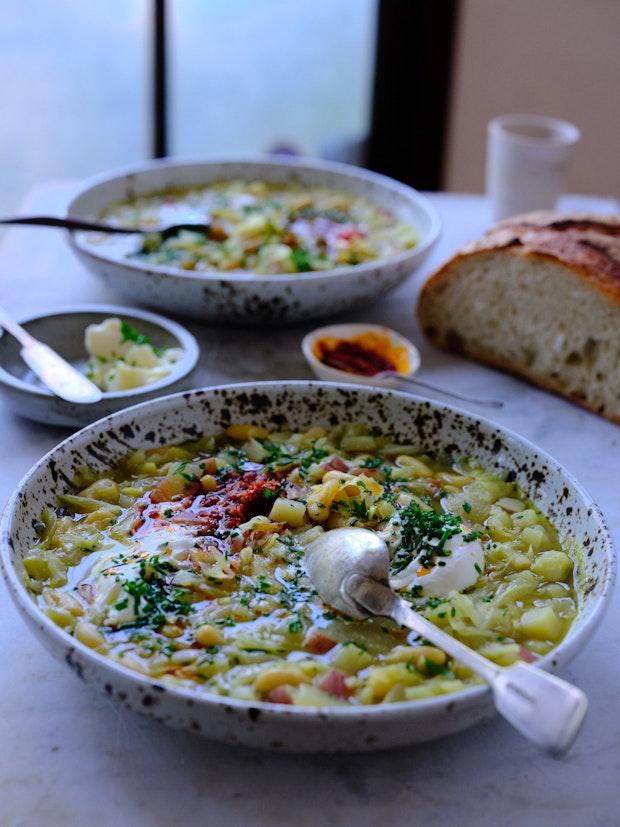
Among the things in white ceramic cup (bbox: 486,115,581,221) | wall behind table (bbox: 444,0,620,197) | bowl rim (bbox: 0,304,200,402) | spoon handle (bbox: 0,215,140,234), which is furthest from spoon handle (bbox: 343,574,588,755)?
wall behind table (bbox: 444,0,620,197)

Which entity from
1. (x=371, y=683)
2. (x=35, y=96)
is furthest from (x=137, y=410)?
(x=35, y=96)

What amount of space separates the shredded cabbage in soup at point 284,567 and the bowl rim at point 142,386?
0.92 ft

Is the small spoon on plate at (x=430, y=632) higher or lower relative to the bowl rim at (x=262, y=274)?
lower

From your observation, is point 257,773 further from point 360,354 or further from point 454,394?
point 360,354

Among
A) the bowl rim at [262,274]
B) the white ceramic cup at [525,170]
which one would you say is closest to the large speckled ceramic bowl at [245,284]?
the bowl rim at [262,274]

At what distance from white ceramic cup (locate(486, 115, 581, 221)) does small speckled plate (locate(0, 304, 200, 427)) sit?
1705mm

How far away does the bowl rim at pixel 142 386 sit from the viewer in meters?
2.61

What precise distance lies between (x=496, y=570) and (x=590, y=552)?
7.3 inches

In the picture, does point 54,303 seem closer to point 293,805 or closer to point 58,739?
point 58,739

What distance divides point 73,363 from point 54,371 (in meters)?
0.28

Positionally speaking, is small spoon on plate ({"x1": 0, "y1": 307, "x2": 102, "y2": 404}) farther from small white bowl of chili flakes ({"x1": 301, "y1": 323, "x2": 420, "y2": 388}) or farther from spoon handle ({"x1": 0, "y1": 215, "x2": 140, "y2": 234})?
small white bowl of chili flakes ({"x1": 301, "y1": 323, "x2": 420, "y2": 388})

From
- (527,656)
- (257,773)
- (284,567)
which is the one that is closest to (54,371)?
(284,567)

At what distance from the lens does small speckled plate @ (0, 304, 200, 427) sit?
260cm

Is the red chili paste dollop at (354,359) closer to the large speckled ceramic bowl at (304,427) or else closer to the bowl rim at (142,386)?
the bowl rim at (142,386)
